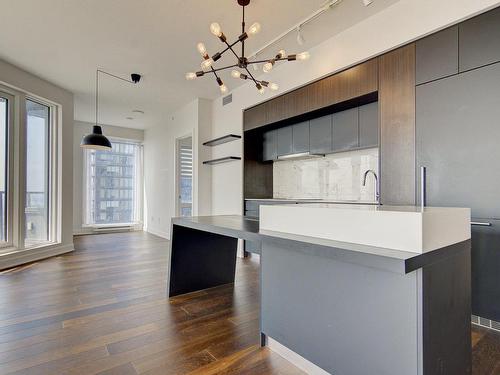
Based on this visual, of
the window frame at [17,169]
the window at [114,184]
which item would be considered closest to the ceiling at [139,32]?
the window frame at [17,169]

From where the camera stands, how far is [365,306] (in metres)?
1.36

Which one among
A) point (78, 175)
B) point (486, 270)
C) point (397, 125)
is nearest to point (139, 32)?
point (397, 125)

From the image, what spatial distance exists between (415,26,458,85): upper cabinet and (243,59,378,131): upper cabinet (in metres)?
0.44

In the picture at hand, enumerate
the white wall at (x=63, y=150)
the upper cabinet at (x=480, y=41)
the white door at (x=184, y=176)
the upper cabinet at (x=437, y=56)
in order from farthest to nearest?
the white door at (x=184, y=176), the white wall at (x=63, y=150), the upper cabinet at (x=437, y=56), the upper cabinet at (x=480, y=41)

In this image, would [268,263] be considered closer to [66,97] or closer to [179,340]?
[179,340]

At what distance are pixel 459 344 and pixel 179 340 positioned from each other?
1.70 metres

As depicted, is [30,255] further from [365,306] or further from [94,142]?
[365,306]

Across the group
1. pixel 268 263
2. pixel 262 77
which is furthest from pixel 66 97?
pixel 268 263

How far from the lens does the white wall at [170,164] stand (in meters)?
5.50

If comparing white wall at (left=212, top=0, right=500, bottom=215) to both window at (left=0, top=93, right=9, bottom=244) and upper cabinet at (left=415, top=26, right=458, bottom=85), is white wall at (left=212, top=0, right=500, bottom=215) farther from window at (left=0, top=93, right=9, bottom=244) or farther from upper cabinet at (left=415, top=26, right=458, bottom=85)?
window at (left=0, top=93, right=9, bottom=244)

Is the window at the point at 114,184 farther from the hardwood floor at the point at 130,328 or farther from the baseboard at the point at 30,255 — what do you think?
the hardwood floor at the point at 130,328

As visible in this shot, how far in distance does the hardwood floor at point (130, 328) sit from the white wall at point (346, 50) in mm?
2025

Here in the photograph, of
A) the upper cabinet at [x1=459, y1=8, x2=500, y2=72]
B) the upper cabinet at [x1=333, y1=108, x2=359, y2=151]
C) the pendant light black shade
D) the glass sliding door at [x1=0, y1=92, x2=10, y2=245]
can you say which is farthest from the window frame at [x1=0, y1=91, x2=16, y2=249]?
the upper cabinet at [x1=459, y1=8, x2=500, y2=72]

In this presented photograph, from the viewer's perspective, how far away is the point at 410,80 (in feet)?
8.62
